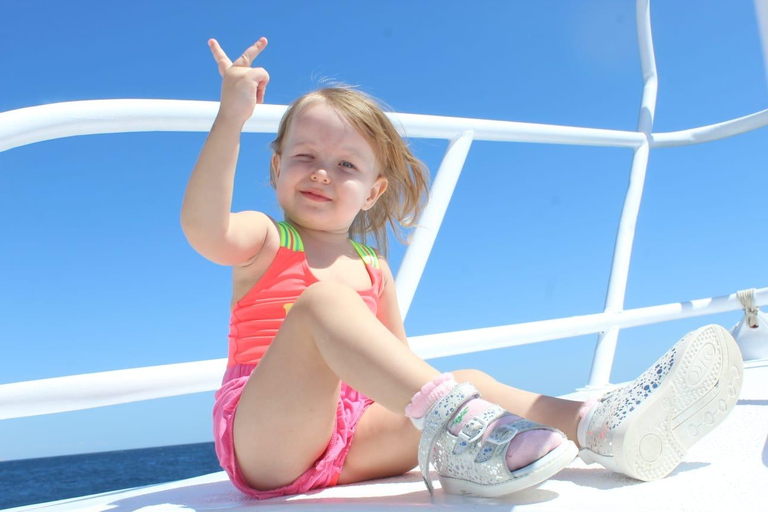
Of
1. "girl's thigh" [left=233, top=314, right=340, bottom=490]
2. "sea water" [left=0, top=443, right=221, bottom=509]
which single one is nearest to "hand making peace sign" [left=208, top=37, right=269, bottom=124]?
"girl's thigh" [left=233, top=314, right=340, bottom=490]

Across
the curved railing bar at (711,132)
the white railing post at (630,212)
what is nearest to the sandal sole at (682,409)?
the white railing post at (630,212)

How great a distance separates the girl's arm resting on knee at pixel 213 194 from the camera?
738mm

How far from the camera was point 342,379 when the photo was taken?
71 centimetres

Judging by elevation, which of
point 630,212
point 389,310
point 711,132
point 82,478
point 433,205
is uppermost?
point 82,478

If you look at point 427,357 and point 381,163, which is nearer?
point 381,163

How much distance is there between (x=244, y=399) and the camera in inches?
30.5

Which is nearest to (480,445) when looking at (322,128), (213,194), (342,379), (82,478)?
(342,379)

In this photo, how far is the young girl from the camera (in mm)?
648

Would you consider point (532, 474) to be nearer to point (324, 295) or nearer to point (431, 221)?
point (324, 295)

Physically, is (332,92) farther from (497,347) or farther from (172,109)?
(497,347)

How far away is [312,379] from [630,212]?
1.32 m

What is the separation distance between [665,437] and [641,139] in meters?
1.35

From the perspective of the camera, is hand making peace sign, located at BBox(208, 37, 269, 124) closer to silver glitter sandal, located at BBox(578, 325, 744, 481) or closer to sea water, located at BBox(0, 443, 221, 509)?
silver glitter sandal, located at BBox(578, 325, 744, 481)

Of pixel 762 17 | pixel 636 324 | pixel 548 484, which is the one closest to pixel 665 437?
pixel 548 484
